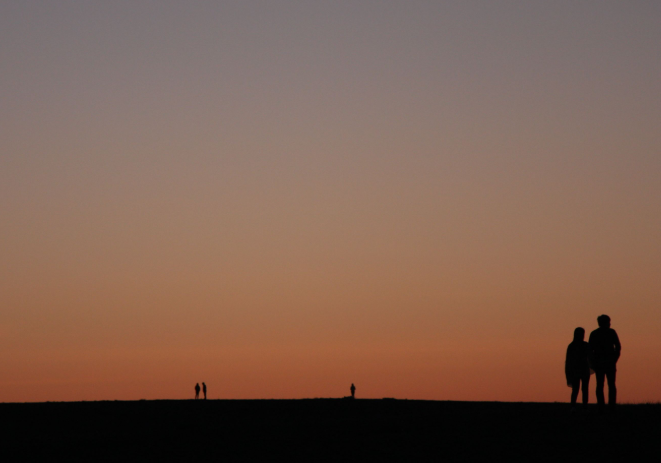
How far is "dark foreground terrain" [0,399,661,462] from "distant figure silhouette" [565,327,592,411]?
0.73 meters

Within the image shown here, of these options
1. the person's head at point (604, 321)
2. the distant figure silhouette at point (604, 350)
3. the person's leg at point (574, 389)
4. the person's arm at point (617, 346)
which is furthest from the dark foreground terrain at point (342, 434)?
the person's head at point (604, 321)

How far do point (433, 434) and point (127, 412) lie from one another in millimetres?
13193

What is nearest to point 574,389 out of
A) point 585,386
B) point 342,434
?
point 585,386

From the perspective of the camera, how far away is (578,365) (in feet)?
78.1

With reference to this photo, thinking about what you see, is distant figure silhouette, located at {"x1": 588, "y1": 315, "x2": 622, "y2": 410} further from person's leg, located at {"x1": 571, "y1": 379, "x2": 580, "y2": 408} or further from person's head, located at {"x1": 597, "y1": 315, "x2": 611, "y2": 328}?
person's leg, located at {"x1": 571, "y1": 379, "x2": 580, "y2": 408}

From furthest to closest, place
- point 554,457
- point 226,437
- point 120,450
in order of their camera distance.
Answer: point 226,437 < point 120,450 < point 554,457

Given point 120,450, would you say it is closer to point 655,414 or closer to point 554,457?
point 554,457

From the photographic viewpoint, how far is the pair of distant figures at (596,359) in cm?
2267

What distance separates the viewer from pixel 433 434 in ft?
71.0

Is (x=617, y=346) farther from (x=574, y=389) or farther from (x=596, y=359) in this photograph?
(x=574, y=389)

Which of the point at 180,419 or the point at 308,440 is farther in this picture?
the point at 180,419

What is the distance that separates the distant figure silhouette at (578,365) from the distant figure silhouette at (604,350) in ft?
1.91

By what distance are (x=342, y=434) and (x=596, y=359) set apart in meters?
6.50

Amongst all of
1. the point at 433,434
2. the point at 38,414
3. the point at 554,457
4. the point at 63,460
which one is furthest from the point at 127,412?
the point at 554,457
